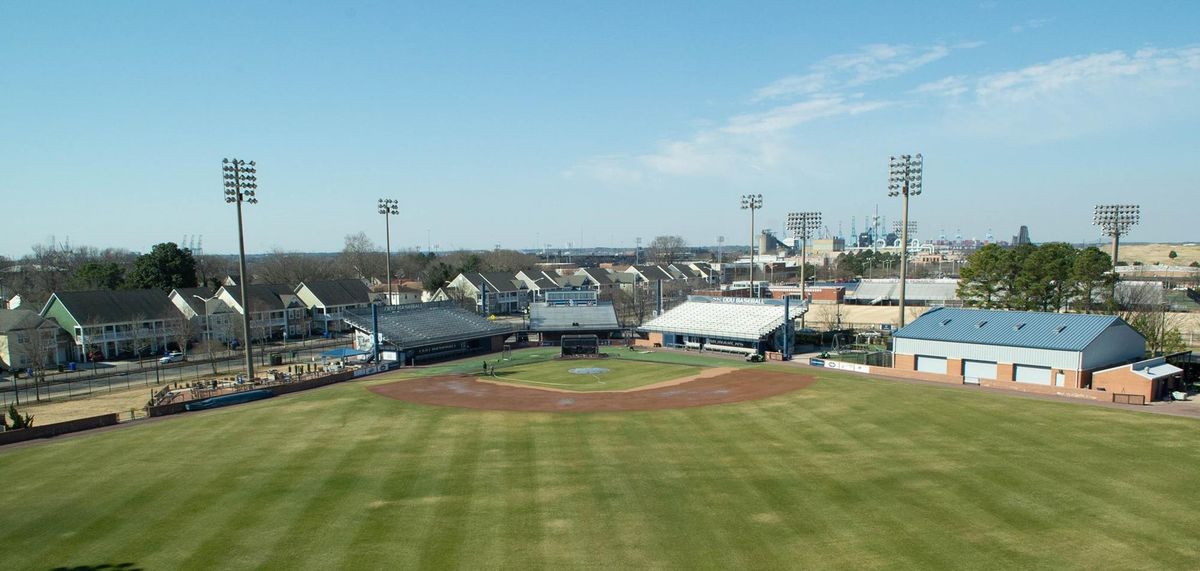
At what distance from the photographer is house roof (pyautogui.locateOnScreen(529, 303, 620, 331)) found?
242 ft

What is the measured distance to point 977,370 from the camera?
47.8 m

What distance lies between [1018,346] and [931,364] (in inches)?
254

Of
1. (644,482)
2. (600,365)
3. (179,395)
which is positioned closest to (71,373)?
(179,395)

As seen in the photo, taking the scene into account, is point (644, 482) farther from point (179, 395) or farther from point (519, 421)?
point (179, 395)

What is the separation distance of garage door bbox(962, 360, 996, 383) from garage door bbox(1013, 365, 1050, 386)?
4.88 feet

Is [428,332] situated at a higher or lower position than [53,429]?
higher


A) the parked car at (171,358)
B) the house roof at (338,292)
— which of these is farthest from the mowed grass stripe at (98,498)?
the house roof at (338,292)

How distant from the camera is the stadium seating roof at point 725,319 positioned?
207ft

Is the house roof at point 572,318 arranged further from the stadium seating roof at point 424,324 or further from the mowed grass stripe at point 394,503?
the mowed grass stripe at point 394,503

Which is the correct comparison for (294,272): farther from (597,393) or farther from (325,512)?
(325,512)

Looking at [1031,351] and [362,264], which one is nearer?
[1031,351]

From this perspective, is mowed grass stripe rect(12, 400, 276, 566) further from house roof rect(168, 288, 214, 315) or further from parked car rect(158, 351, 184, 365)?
house roof rect(168, 288, 214, 315)

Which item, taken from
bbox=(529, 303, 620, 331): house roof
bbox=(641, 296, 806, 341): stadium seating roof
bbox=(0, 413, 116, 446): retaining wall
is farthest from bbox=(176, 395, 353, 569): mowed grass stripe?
bbox=(529, 303, 620, 331): house roof

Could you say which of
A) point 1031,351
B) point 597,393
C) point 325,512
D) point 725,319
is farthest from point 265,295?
point 1031,351
